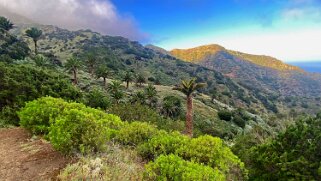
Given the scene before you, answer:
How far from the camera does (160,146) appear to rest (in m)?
13.2

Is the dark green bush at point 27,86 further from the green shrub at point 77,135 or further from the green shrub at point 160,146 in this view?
the green shrub at point 160,146

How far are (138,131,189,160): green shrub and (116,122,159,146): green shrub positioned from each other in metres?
1.25

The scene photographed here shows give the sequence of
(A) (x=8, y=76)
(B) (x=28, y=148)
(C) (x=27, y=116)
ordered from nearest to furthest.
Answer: (B) (x=28, y=148), (C) (x=27, y=116), (A) (x=8, y=76)

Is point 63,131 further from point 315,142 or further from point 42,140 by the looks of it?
point 315,142

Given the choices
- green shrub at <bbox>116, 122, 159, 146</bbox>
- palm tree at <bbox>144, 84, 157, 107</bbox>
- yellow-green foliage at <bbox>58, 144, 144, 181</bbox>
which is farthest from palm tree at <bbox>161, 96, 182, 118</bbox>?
yellow-green foliage at <bbox>58, 144, 144, 181</bbox>

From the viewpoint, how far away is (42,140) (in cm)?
1488

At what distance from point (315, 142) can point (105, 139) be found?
72.4 feet

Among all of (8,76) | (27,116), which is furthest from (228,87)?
(27,116)

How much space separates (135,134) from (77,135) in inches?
138

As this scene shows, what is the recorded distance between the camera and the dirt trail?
422 inches

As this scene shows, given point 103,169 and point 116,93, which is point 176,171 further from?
point 116,93

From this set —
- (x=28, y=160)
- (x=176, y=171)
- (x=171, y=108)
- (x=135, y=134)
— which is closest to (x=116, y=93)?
(x=171, y=108)

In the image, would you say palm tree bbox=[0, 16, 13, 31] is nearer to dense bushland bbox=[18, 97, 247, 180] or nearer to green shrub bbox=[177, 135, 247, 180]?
dense bushland bbox=[18, 97, 247, 180]

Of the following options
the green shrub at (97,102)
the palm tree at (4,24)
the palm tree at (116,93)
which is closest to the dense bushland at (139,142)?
the green shrub at (97,102)
